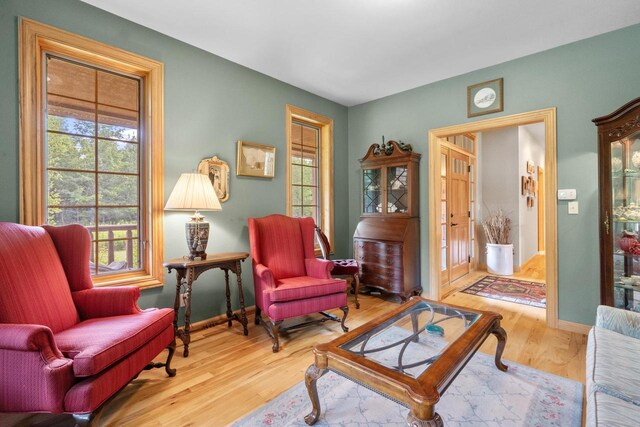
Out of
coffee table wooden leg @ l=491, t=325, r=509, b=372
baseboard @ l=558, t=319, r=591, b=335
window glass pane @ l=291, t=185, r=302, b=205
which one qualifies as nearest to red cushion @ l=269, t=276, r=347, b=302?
coffee table wooden leg @ l=491, t=325, r=509, b=372

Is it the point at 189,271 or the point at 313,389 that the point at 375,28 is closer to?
the point at 189,271

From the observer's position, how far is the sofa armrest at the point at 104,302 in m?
1.85

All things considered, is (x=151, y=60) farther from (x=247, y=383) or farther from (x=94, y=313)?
(x=247, y=383)

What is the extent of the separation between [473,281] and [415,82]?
3.06 m

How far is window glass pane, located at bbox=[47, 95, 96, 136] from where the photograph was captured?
86.8 inches

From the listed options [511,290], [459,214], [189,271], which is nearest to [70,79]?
[189,271]

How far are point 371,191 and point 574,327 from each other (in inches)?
98.1

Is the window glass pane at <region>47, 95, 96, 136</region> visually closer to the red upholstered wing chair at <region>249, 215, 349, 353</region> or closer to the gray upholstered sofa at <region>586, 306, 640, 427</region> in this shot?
the red upholstered wing chair at <region>249, 215, 349, 353</region>

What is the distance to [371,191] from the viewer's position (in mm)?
4035

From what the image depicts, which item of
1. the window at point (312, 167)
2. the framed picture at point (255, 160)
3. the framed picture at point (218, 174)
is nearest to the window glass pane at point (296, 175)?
the window at point (312, 167)

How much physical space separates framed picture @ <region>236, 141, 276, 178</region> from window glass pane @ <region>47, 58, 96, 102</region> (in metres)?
1.28

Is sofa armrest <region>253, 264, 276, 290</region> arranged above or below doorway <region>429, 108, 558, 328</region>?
below

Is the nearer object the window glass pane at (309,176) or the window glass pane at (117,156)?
the window glass pane at (117,156)

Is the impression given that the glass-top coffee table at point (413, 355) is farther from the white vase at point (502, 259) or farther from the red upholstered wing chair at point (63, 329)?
the white vase at point (502, 259)
